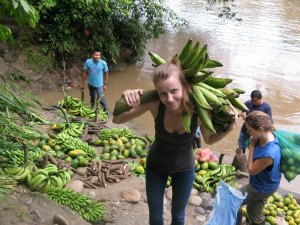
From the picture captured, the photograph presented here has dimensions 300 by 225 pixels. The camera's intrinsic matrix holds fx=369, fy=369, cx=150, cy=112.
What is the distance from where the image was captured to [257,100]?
6.04 m

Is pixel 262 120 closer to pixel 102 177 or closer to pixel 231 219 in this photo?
pixel 231 219

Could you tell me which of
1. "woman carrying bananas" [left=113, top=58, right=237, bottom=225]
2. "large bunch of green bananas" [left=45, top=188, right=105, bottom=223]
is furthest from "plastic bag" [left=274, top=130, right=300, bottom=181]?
"large bunch of green bananas" [left=45, top=188, right=105, bottom=223]

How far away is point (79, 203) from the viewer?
445cm

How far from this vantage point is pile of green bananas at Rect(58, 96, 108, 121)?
784 centimetres

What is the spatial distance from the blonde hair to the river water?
5.18 meters

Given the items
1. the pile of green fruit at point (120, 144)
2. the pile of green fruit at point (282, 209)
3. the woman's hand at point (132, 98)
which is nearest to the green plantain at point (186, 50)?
the woman's hand at point (132, 98)

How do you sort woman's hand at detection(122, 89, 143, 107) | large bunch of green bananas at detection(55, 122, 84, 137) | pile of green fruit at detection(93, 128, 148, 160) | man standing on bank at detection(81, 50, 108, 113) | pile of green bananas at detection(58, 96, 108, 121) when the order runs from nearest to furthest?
woman's hand at detection(122, 89, 143, 107) < pile of green fruit at detection(93, 128, 148, 160) < large bunch of green bananas at detection(55, 122, 84, 137) < pile of green bananas at detection(58, 96, 108, 121) < man standing on bank at detection(81, 50, 108, 113)

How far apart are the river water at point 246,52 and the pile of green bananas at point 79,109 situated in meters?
0.91

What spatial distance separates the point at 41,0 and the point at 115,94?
2997 millimetres

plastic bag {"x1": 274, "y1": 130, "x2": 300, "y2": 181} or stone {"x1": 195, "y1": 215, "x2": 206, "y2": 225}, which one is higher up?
plastic bag {"x1": 274, "y1": 130, "x2": 300, "y2": 181}

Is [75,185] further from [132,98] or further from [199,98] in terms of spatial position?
[199,98]

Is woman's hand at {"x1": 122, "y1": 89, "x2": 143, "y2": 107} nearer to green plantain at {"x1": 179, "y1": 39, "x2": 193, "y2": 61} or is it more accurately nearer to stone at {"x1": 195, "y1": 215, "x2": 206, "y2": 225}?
green plantain at {"x1": 179, "y1": 39, "x2": 193, "y2": 61}

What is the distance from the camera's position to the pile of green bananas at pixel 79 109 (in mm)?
7844

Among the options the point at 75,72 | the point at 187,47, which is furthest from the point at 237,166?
the point at 75,72
